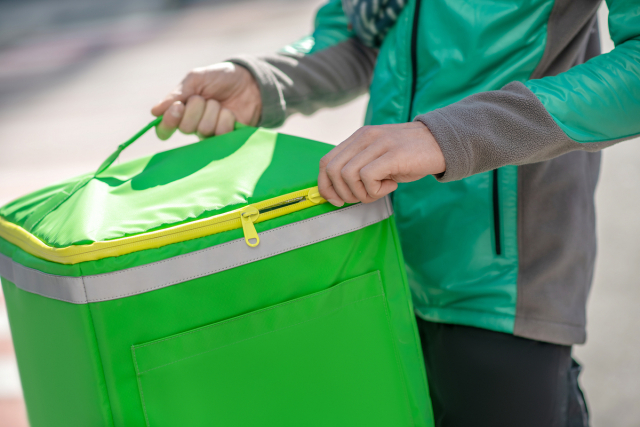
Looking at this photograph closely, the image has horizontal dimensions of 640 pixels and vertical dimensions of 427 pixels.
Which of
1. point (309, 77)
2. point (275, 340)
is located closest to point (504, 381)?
point (275, 340)

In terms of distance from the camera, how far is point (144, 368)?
1.93 ft

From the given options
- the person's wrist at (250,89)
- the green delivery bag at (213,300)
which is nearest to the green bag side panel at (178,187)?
the green delivery bag at (213,300)

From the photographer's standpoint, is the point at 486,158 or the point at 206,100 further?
the point at 206,100

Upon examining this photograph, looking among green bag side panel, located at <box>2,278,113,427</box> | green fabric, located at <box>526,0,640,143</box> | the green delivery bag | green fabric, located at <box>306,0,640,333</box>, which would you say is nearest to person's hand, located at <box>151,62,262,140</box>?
the green delivery bag

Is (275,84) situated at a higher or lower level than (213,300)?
higher

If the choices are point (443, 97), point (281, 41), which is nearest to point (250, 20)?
point (281, 41)

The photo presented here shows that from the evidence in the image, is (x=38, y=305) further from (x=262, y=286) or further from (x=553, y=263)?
(x=553, y=263)

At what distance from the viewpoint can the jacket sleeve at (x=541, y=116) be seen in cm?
56

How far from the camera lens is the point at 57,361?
0.63m

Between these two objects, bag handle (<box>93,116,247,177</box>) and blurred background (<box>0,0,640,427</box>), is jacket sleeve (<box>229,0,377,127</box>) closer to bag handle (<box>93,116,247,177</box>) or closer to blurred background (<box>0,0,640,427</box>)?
bag handle (<box>93,116,247,177</box>)

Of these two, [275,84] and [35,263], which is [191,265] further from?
[275,84]

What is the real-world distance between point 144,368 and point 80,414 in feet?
0.36

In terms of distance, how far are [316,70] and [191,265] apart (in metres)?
0.50

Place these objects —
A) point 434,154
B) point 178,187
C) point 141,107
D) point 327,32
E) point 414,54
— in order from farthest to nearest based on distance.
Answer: point 141,107
point 327,32
point 414,54
point 178,187
point 434,154
